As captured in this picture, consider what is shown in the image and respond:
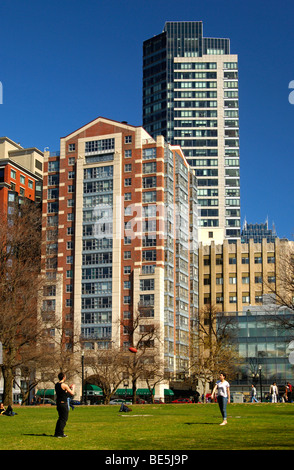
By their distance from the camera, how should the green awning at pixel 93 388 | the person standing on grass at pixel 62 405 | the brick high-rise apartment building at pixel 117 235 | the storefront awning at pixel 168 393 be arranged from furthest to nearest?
the brick high-rise apartment building at pixel 117 235 < the green awning at pixel 93 388 < the storefront awning at pixel 168 393 < the person standing on grass at pixel 62 405

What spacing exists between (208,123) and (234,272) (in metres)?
61.6

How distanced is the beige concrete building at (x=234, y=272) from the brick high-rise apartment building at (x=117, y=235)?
61.5 ft

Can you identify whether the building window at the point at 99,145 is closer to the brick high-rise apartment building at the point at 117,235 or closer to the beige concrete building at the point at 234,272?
the brick high-rise apartment building at the point at 117,235

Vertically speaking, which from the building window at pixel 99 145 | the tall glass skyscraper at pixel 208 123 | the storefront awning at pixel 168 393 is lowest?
the storefront awning at pixel 168 393

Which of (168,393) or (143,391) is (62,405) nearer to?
(143,391)

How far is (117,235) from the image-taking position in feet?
384

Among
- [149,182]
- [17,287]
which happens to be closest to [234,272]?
[149,182]

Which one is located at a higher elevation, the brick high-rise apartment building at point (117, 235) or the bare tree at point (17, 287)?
the brick high-rise apartment building at point (117, 235)

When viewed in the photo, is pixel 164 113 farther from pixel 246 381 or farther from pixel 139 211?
pixel 246 381

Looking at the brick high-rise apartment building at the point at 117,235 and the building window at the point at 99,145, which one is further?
the building window at the point at 99,145

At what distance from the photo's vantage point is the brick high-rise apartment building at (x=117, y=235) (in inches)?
4493

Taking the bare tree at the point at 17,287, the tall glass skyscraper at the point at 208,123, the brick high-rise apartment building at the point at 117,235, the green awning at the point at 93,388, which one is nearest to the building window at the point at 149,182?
the brick high-rise apartment building at the point at 117,235

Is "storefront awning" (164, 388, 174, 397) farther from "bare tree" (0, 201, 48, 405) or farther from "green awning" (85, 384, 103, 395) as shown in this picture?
"bare tree" (0, 201, 48, 405)
